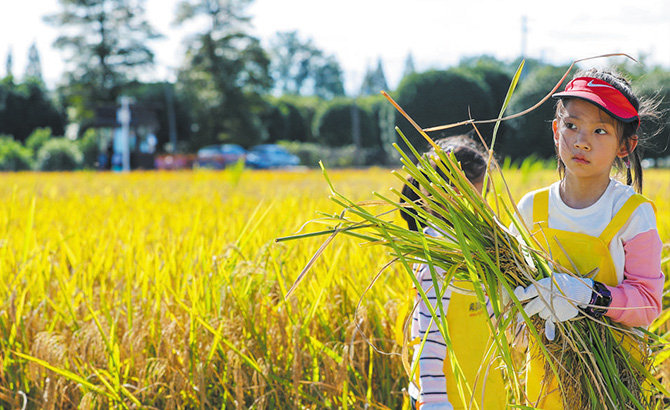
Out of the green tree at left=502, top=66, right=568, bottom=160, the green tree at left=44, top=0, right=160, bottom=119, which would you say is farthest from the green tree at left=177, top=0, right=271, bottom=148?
the green tree at left=502, top=66, right=568, bottom=160

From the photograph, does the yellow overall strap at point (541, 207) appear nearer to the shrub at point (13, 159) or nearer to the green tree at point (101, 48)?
the shrub at point (13, 159)

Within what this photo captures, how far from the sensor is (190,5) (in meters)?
37.0

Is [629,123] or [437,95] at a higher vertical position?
[437,95]

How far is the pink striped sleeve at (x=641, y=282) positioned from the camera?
110cm

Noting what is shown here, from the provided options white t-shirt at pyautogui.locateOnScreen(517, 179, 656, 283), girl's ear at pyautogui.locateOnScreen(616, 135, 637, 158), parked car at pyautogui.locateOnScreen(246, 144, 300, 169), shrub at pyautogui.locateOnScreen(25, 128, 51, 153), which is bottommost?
parked car at pyautogui.locateOnScreen(246, 144, 300, 169)

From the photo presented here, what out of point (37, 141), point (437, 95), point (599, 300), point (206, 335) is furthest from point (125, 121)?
point (599, 300)

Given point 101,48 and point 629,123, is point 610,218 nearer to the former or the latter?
point 629,123

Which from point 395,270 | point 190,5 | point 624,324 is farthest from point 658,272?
point 190,5

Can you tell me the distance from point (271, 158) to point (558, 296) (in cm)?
2749

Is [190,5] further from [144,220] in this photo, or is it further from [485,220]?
[485,220]

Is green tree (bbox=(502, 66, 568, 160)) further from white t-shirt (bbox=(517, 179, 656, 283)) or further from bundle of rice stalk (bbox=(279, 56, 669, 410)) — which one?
bundle of rice stalk (bbox=(279, 56, 669, 410))

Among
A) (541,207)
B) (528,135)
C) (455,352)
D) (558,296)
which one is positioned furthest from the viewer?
(528,135)

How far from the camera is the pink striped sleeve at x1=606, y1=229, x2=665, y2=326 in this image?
1.10 meters

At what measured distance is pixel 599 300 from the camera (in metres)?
1.07
